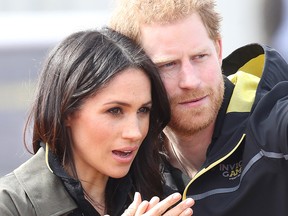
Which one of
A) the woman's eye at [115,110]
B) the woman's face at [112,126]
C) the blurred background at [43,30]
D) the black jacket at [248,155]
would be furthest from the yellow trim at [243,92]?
the blurred background at [43,30]

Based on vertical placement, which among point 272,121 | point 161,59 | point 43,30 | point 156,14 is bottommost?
point 43,30

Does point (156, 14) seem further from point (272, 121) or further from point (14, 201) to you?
point (14, 201)

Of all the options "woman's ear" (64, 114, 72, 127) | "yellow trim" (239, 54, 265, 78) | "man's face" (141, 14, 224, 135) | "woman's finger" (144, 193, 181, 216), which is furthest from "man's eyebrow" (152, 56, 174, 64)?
"woman's finger" (144, 193, 181, 216)

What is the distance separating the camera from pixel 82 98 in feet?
9.43

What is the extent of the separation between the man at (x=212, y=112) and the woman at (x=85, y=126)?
115 millimetres

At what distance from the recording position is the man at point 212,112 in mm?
2945

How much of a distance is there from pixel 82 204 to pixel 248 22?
4413 millimetres

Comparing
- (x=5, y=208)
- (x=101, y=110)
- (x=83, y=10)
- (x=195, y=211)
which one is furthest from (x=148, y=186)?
(x=83, y=10)

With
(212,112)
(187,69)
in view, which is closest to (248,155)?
(212,112)

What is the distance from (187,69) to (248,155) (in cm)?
37

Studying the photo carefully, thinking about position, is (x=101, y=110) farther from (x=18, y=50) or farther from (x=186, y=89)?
(x=18, y=50)

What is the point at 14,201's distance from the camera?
2748 millimetres

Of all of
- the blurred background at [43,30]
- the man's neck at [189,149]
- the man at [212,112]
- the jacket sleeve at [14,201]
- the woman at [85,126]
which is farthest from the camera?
the blurred background at [43,30]

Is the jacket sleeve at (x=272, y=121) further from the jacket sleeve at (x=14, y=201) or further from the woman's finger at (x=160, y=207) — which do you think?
the jacket sleeve at (x=14, y=201)
